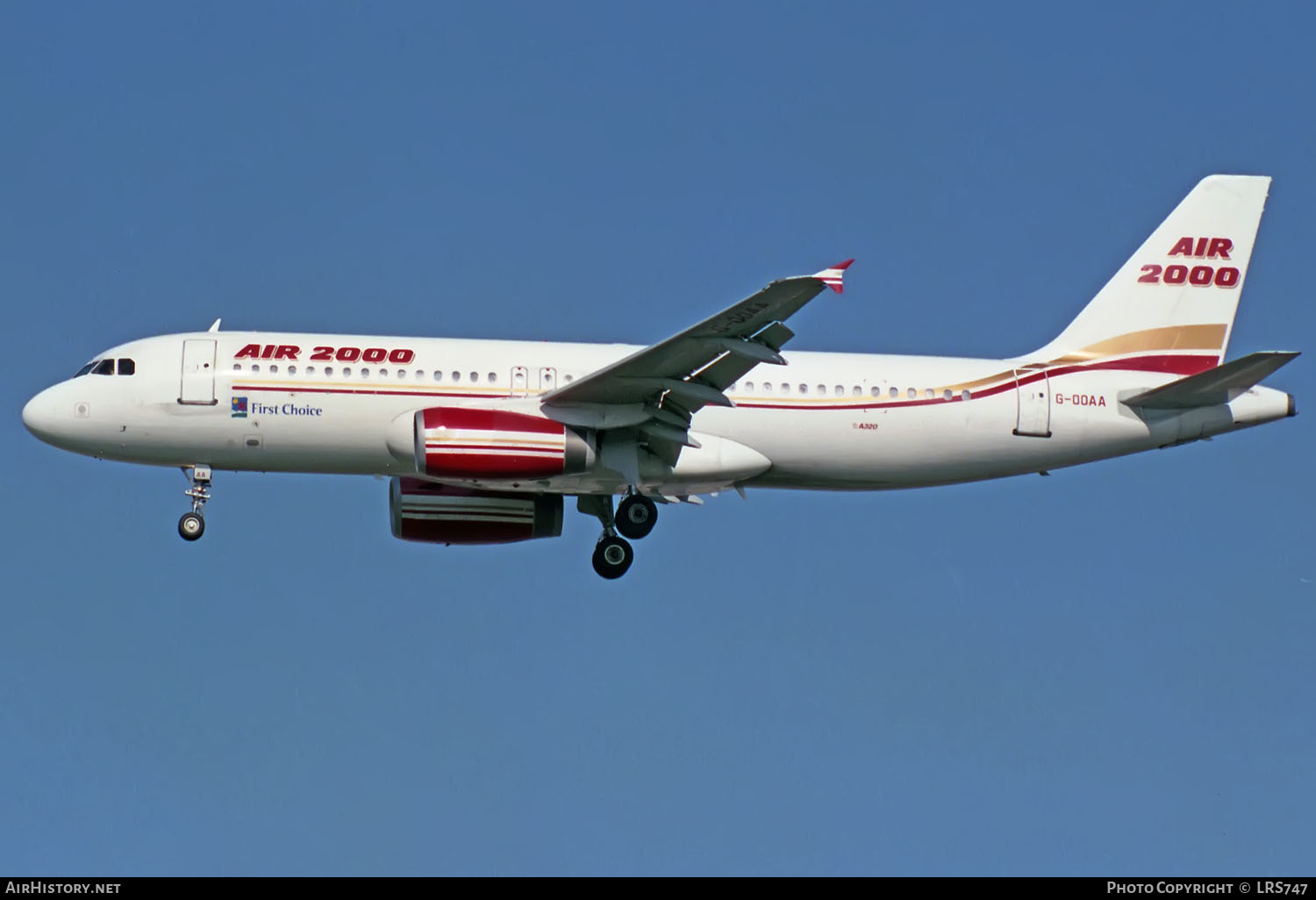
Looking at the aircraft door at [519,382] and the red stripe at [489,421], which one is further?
the aircraft door at [519,382]

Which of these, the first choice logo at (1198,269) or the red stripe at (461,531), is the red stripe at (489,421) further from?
the first choice logo at (1198,269)

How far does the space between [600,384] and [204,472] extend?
26.5 ft

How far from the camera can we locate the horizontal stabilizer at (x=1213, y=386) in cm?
3650

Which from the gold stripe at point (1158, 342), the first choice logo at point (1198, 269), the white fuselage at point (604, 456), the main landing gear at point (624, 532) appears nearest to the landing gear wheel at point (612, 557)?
the main landing gear at point (624, 532)

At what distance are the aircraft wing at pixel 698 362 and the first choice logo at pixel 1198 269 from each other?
9998 millimetres

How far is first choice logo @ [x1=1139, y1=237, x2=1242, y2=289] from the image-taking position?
136 ft

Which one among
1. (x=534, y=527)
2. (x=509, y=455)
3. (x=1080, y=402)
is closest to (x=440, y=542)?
(x=534, y=527)

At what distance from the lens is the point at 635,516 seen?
39156 mm

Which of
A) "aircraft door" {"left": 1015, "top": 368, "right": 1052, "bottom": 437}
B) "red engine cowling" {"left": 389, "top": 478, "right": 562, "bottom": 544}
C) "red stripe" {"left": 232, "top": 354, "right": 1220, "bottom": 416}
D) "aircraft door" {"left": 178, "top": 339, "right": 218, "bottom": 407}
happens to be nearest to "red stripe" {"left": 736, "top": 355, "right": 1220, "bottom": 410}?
"red stripe" {"left": 232, "top": 354, "right": 1220, "bottom": 416}

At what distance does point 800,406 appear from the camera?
38.1 metres

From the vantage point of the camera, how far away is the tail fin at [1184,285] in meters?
40.6

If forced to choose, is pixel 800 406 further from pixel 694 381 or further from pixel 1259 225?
pixel 1259 225

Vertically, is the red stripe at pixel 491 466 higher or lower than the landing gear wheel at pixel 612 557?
higher

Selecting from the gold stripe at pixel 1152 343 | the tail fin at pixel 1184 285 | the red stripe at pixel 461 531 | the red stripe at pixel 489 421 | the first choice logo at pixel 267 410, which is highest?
the tail fin at pixel 1184 285
